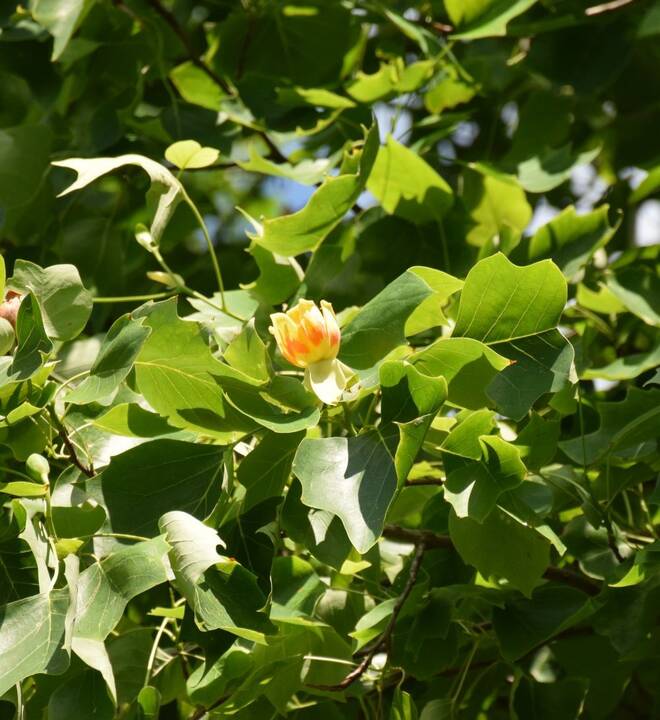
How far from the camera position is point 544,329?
857mm

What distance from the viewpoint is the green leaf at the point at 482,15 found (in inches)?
49.9

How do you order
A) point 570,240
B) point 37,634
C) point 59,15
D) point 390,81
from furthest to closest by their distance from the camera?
1. point 390,81
2. point 59,15
3. point 570,240
4. point 37,634

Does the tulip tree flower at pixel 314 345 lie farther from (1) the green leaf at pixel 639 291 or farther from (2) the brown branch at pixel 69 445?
(1) the green leaf at pixel 639 291

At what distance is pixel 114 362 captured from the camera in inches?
33.4

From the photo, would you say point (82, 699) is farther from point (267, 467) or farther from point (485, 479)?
point (485, 479)

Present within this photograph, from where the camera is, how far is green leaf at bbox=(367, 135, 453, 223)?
117 centimetres

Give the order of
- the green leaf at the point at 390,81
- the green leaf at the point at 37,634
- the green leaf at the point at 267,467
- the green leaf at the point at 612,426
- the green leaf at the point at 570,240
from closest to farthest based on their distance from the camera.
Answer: the green leaf at the point at 37,634 < the green leaf at the point at 267,467 < the green leaf at the point at 612,426 < the green leaf at the point at 570,240 < the green leaf at the point at 390,81

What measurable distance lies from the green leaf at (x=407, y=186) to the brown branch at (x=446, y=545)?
37 cm

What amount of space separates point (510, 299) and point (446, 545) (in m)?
0.28

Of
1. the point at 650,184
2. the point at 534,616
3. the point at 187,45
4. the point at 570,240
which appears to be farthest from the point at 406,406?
the point at 187,45

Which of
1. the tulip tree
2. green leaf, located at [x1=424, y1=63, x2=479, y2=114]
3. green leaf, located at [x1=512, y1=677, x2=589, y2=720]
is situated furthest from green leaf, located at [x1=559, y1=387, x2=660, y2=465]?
green leaf, located at [x1=424, y1=63, x2=479, y2=114]

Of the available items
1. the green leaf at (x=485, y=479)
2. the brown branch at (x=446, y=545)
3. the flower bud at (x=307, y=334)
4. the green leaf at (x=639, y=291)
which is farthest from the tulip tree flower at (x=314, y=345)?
the green leaf at (x=639, y=291)

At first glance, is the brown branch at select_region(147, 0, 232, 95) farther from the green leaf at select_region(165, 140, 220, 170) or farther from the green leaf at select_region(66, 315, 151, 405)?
the green leaf at select_region(66, 315, 151, 405)

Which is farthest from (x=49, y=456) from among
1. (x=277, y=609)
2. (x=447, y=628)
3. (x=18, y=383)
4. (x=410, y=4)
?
(x=410, y=4)
